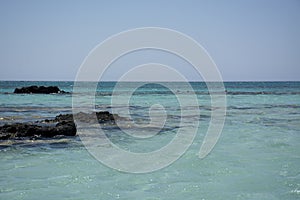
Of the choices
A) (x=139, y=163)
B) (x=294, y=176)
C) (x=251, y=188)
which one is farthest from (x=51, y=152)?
(x=294, y=176)

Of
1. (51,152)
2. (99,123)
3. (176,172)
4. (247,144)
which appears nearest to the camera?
(176,172)

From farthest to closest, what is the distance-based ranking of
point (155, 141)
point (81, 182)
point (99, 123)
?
point (99, 123) < point (155, 141) < point (81, 182)

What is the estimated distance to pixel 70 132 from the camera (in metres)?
12.3

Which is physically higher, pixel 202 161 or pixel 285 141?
pixel 202 161

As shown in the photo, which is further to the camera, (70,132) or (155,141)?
(70,132)

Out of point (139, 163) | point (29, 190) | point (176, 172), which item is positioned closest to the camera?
point (29, 190)

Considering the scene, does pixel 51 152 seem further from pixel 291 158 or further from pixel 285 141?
pixel 285 141

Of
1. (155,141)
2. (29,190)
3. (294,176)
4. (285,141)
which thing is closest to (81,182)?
(29,190)

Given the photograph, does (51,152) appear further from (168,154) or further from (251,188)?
(251,188)

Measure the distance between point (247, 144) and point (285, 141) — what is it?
1486 mm

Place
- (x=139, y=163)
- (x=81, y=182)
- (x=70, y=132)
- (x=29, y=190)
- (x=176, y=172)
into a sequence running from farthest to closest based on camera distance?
(x=70, y=132)
(x=139, y=163)
(x=176, y=172)
(x=81, y=182)
(x=29, y=190)

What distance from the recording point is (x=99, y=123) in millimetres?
15914

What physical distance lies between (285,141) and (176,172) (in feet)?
17.5

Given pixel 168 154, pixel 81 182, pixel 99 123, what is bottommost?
pixel 99 123
